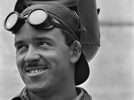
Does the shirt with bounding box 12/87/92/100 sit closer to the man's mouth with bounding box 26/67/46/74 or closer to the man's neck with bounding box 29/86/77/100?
the man's neck with bounding box 29/86/77/100

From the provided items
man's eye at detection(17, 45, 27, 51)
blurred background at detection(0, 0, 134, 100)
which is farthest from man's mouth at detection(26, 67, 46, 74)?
blurred background at detection(0, 0, 134, 100)

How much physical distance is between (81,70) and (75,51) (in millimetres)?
129

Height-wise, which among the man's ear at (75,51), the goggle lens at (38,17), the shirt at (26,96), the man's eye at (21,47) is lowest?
the shirt at (26,96)

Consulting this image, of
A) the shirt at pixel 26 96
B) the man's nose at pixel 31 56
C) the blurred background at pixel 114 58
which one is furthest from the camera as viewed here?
the blurred background at pixel 114 58

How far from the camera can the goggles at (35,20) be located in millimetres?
2129

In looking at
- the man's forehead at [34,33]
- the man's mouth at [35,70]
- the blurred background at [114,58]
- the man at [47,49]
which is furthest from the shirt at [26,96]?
the blurred background at [114,58]

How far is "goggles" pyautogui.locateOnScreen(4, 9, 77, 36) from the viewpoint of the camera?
213cm

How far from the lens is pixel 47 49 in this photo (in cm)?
214

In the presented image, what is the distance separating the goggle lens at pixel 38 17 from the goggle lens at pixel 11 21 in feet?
0.29

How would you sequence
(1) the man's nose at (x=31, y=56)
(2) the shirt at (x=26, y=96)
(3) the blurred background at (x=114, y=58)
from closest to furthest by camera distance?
(1) the man's nose at (x=31, y=56), (2) the shirt at (x=26, y=96), (3) the blurred background at (x=114, y=58)

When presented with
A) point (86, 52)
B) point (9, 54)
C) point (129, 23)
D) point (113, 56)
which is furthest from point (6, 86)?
point (86, 52)

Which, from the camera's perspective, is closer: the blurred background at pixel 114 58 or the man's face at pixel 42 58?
the man's face at pixel 42 58

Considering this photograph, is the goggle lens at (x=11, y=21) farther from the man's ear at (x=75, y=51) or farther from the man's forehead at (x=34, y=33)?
the man's ear at (x=75, y=51)

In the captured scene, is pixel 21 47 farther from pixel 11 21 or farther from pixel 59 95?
pixel 59 95
